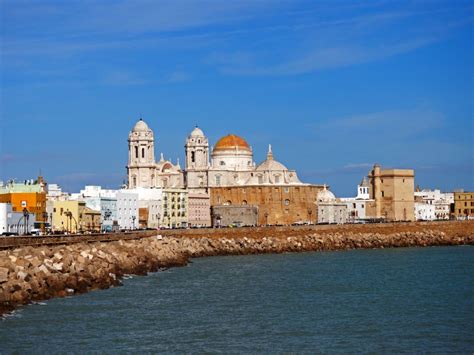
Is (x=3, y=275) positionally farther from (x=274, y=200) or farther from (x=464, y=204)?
(x=464, y=204)

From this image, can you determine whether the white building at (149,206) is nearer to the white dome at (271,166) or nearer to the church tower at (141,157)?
the church tower at (141,157)

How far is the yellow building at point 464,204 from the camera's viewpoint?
13250cm

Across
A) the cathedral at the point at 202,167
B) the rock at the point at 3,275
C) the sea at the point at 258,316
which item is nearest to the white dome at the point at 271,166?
the cathedral at the point at 202,167

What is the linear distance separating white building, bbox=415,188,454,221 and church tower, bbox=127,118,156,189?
39.2m

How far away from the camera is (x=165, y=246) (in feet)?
190

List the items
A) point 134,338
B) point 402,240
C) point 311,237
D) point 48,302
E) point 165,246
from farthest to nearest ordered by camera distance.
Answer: point 402,240
point 311,237
point 165,246
point 48,302
point 134,338

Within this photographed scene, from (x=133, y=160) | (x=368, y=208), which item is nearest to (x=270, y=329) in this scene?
(x=133, y=160)

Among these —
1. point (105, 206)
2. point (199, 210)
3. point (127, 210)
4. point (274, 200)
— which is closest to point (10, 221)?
point (105, 206)

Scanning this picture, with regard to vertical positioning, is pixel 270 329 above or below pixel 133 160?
below

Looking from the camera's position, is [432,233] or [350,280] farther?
[432,233]

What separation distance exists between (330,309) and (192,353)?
914cm

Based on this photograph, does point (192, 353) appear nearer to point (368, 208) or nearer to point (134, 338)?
point (134, 338)

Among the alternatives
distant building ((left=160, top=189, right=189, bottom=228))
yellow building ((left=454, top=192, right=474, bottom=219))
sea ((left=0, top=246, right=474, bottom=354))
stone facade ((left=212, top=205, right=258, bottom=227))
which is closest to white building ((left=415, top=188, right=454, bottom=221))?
yellow building ((left=454, top=192, right=474, bottom=219))

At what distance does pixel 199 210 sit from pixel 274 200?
8234 mm
